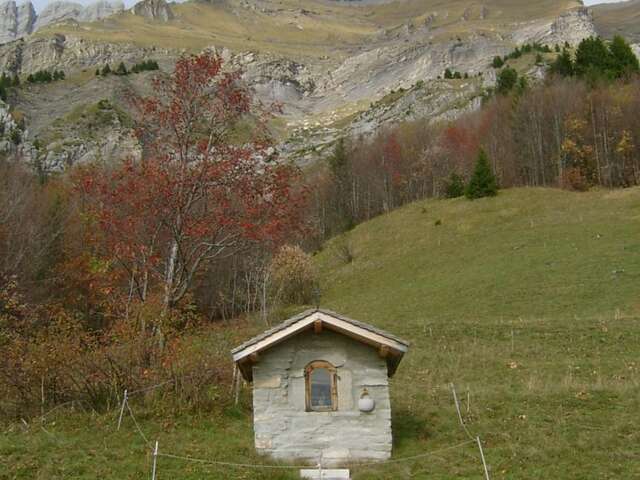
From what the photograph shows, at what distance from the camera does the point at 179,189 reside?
19.8 m

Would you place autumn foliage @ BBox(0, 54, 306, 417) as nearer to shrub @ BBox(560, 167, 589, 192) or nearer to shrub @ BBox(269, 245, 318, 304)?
shrub @ BBox(269, 245, 318, 304)

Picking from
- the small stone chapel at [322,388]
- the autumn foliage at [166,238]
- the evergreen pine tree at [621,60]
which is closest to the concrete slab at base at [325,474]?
the small stone chapel at [322,388]

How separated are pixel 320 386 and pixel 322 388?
61mm

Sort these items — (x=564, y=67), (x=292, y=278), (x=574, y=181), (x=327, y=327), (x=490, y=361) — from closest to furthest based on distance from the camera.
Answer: (x=327, y=327), (x=490, y=361), (x=292, y=278), (x=574, y=181), (x=564, y=67)

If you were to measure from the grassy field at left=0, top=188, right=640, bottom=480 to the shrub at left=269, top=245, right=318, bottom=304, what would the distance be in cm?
160

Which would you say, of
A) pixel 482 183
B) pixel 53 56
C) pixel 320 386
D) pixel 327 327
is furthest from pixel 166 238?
pixel 53 56

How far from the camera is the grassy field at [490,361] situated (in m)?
13.6

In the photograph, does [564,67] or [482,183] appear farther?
[564,67]

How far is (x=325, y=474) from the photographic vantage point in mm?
13422

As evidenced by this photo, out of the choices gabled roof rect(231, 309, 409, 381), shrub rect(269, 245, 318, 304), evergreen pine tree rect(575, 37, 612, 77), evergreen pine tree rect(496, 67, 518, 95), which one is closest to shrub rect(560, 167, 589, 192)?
evergreen pine tree rect(575, 37, 612, 77)

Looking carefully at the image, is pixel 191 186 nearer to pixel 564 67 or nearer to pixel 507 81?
pixel 564 67

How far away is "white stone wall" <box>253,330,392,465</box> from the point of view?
14094mm

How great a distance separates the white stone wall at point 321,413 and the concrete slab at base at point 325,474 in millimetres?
507

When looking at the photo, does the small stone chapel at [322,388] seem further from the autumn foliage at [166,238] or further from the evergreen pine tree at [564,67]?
the evergreen pine tree at [564,67]
